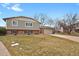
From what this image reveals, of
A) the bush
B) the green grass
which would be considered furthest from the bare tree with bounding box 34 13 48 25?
the bush

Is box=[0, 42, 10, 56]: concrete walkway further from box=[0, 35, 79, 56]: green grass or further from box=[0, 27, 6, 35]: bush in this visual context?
box=[0, 27, 6, 35]: bush

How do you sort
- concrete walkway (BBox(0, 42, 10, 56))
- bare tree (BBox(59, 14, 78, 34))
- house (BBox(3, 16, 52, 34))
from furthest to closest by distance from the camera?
house (BBox(3, 16, 52, 34)) → bare tree (BBox(59, 14, 78, 34)) → concrete walkway (BBox(0, 42, 10, 56))

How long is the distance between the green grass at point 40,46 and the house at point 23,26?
11 centimetres

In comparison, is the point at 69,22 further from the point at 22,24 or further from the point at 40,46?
the point at 22,24

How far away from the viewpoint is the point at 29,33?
17.4 ft

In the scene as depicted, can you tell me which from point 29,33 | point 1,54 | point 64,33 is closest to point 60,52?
point 64,33

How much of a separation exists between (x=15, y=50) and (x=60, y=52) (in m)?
0.92

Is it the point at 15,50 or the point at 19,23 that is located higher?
the point at 19,23

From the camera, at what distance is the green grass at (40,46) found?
16.4 ft

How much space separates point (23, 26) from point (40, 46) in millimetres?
561

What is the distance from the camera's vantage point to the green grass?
501cm

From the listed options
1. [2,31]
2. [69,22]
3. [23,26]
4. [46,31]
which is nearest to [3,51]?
[2,31]

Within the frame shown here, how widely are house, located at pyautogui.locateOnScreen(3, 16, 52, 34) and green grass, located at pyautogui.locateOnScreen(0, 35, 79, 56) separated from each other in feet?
0.36

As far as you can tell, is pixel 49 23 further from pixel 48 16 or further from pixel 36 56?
pixel 36 56
